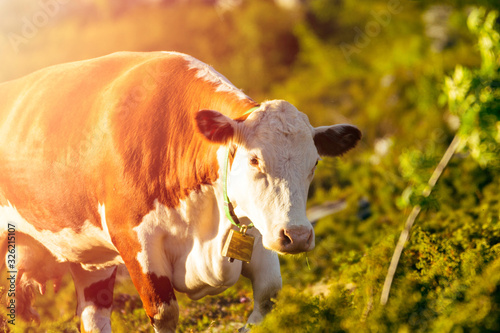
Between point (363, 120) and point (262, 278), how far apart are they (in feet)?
25.0

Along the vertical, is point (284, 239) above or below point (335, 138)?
below

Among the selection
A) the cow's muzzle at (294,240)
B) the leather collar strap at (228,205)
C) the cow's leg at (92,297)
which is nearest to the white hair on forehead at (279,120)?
the leather collar strap at (228,205)

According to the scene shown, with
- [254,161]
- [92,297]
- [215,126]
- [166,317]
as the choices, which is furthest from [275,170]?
[92,297]

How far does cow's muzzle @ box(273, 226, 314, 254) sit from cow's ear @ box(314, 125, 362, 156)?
0.67m

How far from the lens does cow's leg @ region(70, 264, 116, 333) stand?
16.1 ft

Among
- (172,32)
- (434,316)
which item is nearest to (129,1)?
(172,32)

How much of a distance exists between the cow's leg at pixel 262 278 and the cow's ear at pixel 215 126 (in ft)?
2.47

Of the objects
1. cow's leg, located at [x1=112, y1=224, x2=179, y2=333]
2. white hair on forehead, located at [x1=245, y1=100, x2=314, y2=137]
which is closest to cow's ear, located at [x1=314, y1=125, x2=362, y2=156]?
Answer: white hair on forehead, located at [x1=245, y1=100, x2=314, y2=137]

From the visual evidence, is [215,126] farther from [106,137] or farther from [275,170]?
[106,137]

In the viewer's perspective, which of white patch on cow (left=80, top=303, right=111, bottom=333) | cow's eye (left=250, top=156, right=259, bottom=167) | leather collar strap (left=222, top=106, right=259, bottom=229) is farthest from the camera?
white patch on cow (left=80, top=303, right=111, bottom=333)

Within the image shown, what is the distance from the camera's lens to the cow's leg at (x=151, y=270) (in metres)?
3.92

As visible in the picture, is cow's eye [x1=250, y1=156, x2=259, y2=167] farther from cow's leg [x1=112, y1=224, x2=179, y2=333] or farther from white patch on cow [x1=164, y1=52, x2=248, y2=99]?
cow's leg [x1=112, y1=224, x2=179, y2=333]

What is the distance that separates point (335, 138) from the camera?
3867 millimetres

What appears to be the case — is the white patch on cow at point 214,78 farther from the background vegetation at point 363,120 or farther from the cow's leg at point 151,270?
the background vegetation at point 363,120
